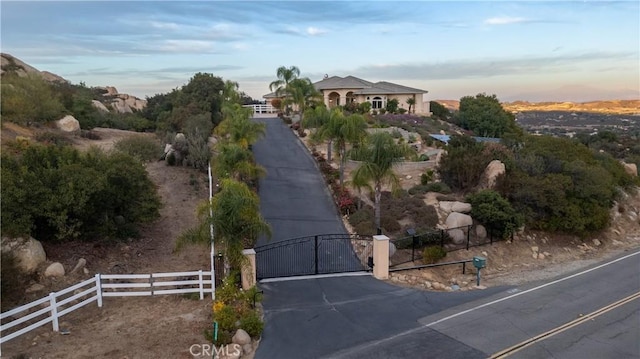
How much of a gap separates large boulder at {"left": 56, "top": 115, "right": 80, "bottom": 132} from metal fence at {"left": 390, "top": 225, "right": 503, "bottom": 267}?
29.4 m

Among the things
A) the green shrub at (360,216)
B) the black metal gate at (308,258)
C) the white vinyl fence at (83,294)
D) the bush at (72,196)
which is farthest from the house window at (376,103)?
the white vinyl fence at (83,294)

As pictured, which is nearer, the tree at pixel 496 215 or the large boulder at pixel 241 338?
the large boulder at pixel 241 338

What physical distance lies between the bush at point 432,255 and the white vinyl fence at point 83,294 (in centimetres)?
825

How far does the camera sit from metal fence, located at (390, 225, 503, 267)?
60.6 ft

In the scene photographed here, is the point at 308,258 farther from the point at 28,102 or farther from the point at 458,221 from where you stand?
the point at 28,102

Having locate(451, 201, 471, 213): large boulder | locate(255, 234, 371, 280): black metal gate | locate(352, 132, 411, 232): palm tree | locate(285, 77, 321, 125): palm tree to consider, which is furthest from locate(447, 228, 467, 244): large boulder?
locate(285, 77, 321, 125): palm tree

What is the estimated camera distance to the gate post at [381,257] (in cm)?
1625

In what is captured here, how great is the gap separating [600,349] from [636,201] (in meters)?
24.1

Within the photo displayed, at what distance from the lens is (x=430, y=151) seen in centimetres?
3622

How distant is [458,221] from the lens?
21.2 meters

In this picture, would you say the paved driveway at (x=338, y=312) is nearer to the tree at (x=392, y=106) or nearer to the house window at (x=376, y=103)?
the tree at (x=392, y=106)

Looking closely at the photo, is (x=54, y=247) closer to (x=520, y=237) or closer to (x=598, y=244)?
(x=520, y=237)

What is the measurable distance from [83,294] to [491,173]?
19.7 metres

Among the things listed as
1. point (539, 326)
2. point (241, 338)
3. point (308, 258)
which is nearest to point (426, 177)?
point (308, 258)
